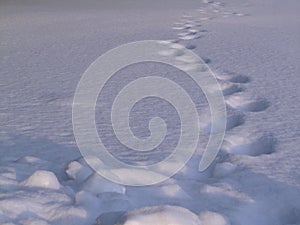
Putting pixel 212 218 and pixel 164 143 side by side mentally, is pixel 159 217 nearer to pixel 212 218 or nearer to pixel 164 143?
pixel 212 218

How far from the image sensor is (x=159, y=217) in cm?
90

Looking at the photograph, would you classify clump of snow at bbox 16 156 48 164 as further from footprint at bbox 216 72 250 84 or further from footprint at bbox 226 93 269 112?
footprint at bbox 216 72 250 84

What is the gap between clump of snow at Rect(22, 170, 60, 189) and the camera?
111cm

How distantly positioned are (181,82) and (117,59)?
661 millimetres

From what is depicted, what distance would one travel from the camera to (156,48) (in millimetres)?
3014

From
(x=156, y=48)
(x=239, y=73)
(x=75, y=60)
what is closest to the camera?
(x=239, y=73)

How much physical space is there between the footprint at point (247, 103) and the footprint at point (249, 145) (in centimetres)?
33

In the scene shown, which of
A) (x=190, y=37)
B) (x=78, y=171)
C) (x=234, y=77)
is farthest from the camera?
(x=190, y=37)

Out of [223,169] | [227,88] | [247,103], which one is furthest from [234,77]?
[223,169]

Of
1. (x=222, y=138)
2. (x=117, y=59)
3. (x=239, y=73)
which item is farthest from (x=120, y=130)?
(x=117, y=59)

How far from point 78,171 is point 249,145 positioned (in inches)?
21.0

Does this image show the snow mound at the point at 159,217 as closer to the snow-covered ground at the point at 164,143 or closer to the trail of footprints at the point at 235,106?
the snow-covered ground at the point at 164,143

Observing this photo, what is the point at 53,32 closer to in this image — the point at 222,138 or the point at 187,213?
the point at 222,138

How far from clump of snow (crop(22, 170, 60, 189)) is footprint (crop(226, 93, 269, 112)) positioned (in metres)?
0.89
